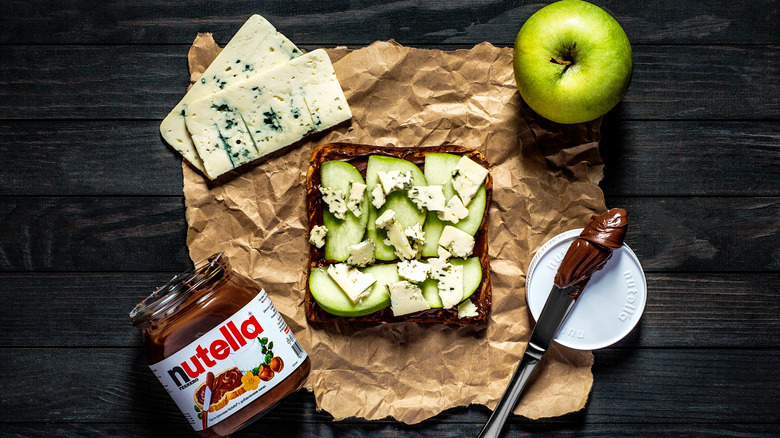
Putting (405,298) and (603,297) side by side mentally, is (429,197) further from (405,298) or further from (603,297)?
(603,297)

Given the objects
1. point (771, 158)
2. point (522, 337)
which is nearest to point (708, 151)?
point (771, 158)

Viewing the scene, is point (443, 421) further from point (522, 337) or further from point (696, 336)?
point (696, 336)

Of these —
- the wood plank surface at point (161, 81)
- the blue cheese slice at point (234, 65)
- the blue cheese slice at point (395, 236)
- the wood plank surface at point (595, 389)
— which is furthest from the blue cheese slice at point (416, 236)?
the wood plank surface at point (161, 81)

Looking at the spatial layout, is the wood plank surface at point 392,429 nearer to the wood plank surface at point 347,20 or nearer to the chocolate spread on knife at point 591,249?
the chocolate spread on knife at point 591,249

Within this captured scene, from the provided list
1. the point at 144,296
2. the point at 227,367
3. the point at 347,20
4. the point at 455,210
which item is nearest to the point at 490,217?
the point at 455,210

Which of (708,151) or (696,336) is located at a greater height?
(708,151)

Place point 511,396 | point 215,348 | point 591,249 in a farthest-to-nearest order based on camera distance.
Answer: point 511,396 → point 591,249 → point 215,348

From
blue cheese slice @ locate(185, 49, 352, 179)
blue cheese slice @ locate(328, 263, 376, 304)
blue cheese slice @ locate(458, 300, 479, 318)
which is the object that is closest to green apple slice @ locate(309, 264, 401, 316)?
blue cheese slice @ locate(328, 263, 376, 304)
